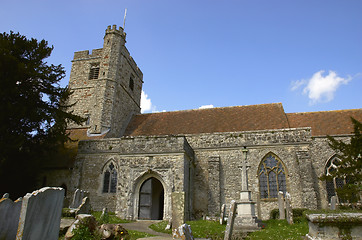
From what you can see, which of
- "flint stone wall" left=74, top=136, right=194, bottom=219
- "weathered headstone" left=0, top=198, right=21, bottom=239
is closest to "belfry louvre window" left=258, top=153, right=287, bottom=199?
"flint stone wall" left=74, top=136, right=194, bottom=219

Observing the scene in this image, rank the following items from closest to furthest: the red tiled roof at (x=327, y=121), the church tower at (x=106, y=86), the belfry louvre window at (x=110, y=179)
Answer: the belfry louvre window at (x=110, y=179), the red tiled roof at (x=327, y=121), the church tower at (x=106, y=86)

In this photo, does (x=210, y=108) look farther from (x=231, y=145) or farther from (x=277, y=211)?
(x=277, y=211)

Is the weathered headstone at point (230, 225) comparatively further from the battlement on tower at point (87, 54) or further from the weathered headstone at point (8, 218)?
the battlement on tower at point (87, 54)

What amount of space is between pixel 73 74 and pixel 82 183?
1013 cm

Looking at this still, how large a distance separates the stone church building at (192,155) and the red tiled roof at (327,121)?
6 centimetres

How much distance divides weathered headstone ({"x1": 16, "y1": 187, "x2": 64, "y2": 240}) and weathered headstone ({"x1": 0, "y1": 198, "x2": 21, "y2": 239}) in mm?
1797

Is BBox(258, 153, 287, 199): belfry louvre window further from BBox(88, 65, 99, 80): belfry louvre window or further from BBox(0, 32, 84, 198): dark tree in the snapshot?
BBox(88, 65, 99, 80): belfry louvre window

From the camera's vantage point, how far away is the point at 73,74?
22891mm

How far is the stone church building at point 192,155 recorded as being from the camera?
14758 millimetres

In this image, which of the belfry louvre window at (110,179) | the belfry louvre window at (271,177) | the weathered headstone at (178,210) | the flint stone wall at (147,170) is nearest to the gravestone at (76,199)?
the flint stone wall at (147,170)

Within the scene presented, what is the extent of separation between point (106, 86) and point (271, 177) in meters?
13.5

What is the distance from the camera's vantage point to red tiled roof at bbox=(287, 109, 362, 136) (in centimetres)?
1732

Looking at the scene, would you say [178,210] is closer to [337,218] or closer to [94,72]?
[337,218]

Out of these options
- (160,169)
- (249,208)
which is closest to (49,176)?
(160,169)
